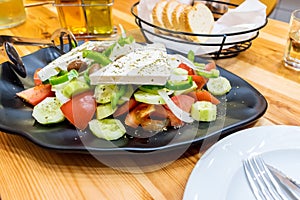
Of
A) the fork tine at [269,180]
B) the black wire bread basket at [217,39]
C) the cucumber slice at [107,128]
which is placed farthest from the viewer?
the black wire bread basket at [217,39]

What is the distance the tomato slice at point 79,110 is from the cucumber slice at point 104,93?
1 centimetres

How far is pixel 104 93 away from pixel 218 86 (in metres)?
0.27

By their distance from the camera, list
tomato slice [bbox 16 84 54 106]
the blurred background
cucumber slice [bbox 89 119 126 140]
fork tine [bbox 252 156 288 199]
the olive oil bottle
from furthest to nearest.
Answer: the blurred background
the olive oil bottle
tomato slice [bbox 16 84 54 106]
cucumber slice [bbox 89 119 126 140]
fork tine [bbox 252 156 288 199]

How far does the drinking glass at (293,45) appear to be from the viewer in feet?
3.00

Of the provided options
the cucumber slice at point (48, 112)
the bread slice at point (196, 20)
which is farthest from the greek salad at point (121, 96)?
the bread slice at point (196, 20)

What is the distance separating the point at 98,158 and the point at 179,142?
149 millimetres

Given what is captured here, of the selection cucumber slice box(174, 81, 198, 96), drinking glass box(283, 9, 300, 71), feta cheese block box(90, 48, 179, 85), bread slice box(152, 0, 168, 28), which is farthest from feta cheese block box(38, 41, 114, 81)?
drinking glass box(283, 9, 300, 71)

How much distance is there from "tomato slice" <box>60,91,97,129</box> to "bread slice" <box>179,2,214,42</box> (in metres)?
0.54

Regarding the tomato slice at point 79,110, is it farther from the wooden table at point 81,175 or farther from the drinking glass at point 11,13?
the drinking glass at point 11,13

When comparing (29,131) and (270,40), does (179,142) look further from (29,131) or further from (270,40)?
(270,40)

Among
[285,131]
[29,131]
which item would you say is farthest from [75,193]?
[285,131]

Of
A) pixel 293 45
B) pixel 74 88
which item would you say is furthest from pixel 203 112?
pixel 293 45

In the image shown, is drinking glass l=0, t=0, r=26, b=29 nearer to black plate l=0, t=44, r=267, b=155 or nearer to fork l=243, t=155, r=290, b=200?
black plate l=0, t=44, r=267, b=155

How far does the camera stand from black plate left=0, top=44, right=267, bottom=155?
54cm
